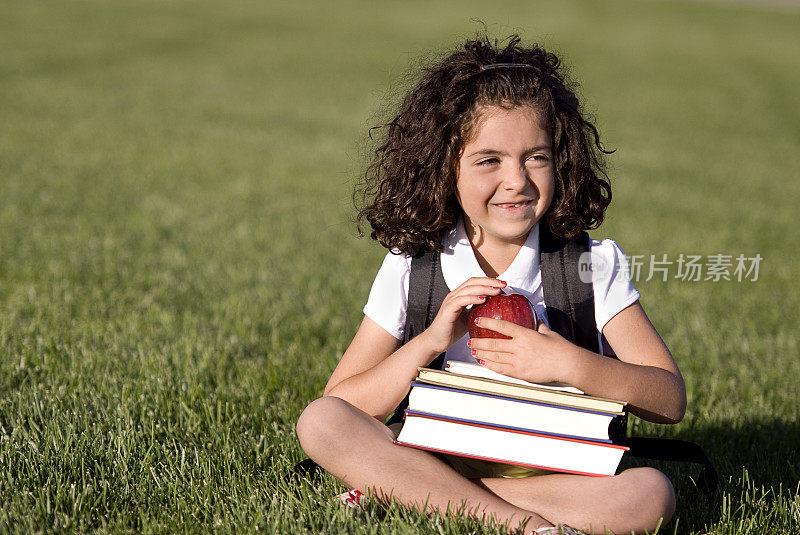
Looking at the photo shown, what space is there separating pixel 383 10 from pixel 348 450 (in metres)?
37.1

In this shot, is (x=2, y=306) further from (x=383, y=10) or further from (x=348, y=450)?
(x=383, y=10)

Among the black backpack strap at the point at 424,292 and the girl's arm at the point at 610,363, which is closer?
the girl's arm at the point at 610,363

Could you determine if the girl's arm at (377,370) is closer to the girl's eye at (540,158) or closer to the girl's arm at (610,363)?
the girl's arm at (610,363)

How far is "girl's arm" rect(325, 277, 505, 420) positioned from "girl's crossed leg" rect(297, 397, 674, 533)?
0.11 m

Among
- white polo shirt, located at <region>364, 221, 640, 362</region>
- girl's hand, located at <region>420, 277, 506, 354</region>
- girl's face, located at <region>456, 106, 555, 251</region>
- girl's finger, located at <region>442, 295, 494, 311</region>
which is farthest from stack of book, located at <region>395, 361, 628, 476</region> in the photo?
girl's face, located at <region>456, 106, 555, 251</region>

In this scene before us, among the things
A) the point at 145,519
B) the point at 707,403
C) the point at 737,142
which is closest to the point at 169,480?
the point at 145,519

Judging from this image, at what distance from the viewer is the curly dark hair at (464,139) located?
2.97 m

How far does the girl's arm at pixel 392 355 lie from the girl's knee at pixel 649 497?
695 mm

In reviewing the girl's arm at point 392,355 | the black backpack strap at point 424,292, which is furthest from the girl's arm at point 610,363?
the black backpack strap at point 424,292

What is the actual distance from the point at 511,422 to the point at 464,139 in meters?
0.97

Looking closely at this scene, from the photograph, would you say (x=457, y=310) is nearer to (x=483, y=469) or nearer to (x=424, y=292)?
(x=424, y=292)

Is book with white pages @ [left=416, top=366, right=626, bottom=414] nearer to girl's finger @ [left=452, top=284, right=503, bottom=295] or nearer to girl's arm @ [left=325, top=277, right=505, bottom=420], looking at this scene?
girl's arm @ [left=325, top=277, right=505, bottom=420]

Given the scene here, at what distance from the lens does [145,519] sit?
2781mm

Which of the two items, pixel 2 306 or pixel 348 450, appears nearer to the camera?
pixel 348 450
